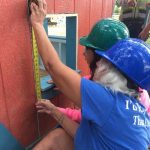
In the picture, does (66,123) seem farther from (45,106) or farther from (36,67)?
(36,67)

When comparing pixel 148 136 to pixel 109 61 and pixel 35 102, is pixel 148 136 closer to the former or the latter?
pixel 109 61

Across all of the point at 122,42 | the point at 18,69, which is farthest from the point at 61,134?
the point at 122,42

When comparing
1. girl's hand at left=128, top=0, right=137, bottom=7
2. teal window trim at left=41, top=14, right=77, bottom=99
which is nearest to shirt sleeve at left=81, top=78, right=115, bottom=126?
teal window trim at left=41, top=14, right=77, bottom=99

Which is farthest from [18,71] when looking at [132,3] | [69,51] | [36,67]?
[132,3]

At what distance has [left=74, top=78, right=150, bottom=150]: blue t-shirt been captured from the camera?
1.00 metres

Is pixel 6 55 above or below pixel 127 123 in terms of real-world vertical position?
above

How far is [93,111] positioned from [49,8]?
726 millimetres

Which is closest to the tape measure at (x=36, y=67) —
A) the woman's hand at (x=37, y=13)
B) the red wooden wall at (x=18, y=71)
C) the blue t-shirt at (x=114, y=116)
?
the red wooden wall at (x=18, y=71)

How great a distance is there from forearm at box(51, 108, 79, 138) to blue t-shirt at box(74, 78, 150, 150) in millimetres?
377

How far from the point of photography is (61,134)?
1436mm

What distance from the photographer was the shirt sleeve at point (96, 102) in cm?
100

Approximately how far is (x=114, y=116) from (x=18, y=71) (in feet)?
1.96

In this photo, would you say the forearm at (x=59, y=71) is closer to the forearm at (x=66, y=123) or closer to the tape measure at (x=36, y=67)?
the tape measure at (x=36, y=67)

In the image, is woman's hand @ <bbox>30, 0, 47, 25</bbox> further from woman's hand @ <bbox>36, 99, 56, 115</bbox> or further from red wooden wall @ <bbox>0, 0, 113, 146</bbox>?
woman's hand @ <bbox>36, 99, 56, 115</bbox>
